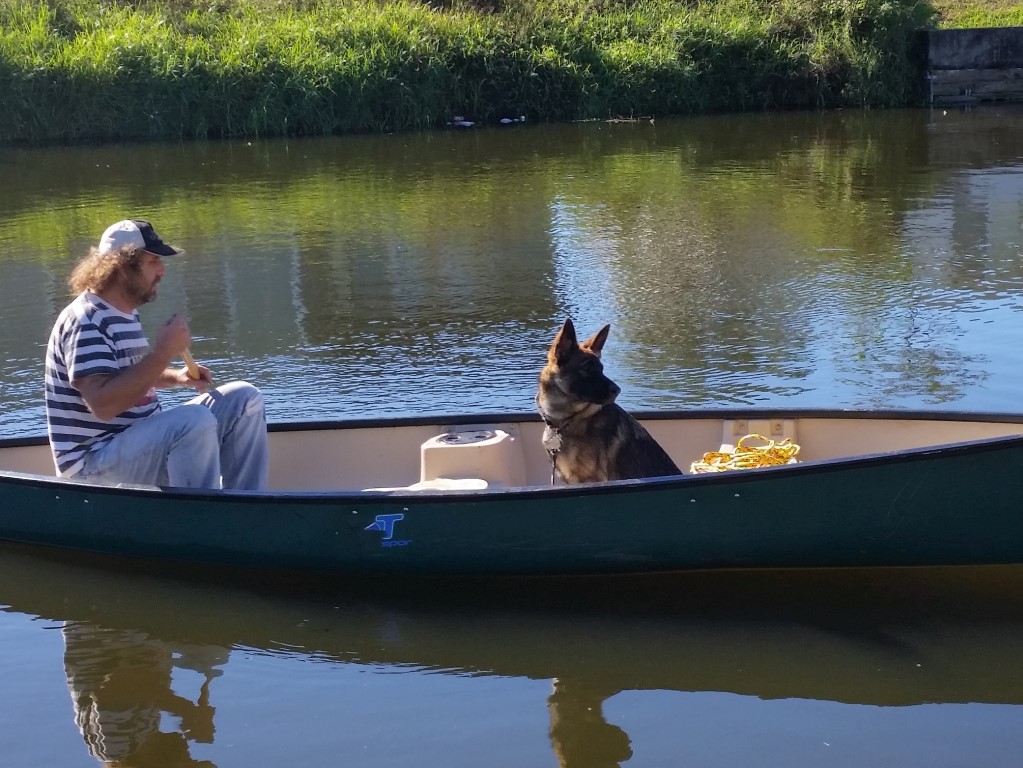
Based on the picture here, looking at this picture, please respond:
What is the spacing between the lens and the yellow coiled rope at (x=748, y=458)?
577 cm

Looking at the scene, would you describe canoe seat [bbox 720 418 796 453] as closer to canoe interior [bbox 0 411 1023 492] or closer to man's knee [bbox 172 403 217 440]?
canoe interior [bbox 0 411 1023 492]

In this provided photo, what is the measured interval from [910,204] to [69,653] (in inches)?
453

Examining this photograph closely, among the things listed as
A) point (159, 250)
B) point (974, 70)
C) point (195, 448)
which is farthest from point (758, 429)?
point (974, 70)

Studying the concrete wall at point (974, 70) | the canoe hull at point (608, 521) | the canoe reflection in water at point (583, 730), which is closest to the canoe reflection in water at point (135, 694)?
the canoe hull at point (608, 521)

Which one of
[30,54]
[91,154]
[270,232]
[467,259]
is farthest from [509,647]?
[30,54]

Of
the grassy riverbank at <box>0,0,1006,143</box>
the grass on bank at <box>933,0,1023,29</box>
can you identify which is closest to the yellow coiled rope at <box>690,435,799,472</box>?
the grassy riverbank at <box>0,0,1006,143</box>

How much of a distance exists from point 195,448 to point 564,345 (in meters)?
1.58

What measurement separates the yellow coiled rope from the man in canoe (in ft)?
6.42

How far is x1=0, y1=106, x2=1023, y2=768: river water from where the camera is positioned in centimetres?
470

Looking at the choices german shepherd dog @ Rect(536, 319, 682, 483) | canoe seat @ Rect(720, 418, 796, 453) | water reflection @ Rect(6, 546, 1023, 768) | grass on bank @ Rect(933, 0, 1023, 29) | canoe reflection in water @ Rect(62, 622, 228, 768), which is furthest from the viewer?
grass on bank @ Rect(933, 0, 1023, 29)

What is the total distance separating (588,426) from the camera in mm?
5445

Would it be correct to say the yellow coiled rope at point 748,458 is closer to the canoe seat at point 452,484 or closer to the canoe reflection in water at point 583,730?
the canoe seat at point 452,484

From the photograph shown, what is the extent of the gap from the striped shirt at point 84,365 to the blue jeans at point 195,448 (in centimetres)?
6

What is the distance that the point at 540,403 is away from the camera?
217 inches
